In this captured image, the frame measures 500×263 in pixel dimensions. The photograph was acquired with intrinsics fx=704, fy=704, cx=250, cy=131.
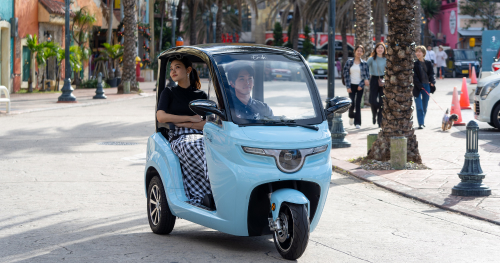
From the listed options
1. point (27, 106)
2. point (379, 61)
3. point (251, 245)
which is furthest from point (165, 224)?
point (27, 106)

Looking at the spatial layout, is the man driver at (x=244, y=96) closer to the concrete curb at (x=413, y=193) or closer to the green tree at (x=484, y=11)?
the concrete curb at (x=413, y=193)

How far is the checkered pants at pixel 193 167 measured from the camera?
5.84 m

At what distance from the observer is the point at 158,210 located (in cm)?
614

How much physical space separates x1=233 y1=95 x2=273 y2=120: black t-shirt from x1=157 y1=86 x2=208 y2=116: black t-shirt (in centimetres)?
96

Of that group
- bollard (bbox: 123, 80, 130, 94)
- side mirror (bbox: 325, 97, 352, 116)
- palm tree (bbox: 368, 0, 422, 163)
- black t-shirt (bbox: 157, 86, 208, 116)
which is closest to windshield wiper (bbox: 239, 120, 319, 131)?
side mirror (bbox: 325, 97, 352, 116)

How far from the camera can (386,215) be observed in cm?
716

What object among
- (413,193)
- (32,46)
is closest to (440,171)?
(413,193)

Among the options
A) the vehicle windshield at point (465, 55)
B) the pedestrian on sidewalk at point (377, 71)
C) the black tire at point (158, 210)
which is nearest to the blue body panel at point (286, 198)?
the black tire at point (158, 210)

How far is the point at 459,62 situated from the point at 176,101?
43.1 meters

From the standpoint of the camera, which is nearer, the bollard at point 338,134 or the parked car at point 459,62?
the bollard at point 338,134

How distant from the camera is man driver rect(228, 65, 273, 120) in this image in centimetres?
548

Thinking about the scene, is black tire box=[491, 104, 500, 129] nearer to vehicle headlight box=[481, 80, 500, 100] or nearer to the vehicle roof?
vehicle headlight box=[481, 80, 500, 100]

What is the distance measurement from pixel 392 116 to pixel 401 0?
5.56 feet

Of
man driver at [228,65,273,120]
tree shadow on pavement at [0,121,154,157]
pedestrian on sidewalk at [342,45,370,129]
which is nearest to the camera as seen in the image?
man driver at [228,65,273,120]
